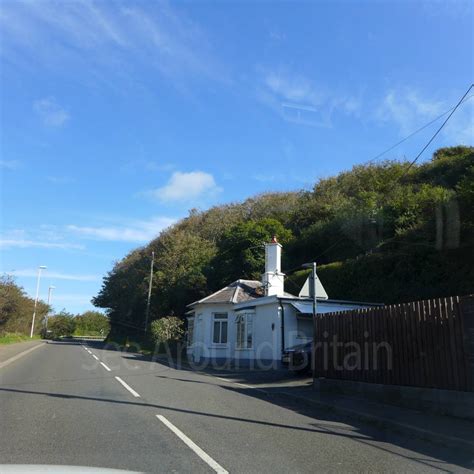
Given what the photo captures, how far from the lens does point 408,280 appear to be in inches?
976

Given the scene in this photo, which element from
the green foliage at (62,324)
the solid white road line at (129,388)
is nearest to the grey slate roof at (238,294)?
the solid white road line at (129,388)

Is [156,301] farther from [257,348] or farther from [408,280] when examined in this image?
[408,280]

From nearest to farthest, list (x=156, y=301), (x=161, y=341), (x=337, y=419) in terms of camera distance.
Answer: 1. (x=337, y=419)
2. (x=161, y=341)
3. (x=156, y=301)

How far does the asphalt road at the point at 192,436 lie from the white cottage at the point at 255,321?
999 centimetres

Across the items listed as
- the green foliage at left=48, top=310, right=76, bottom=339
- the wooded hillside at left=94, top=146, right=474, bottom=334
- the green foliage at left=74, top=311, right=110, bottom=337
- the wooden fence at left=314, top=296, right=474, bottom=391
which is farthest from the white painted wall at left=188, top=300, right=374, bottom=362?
the green foliage at left=74, top=311, right=110, bottom=337

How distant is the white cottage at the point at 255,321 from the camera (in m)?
23.8

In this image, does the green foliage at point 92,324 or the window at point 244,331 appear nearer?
the window at point 244,331

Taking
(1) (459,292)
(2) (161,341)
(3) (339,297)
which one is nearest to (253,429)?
(1) (459,292)

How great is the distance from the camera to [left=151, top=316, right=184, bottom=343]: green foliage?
40344 millimetres

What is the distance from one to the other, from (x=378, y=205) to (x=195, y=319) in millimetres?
13901

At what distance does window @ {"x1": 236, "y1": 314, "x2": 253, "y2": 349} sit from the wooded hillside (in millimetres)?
5217

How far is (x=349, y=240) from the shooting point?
34281 mm

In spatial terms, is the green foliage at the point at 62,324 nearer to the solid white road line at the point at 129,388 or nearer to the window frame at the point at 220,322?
the window frame at the point at 220,322

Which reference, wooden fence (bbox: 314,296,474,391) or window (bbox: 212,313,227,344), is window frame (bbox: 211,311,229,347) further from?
wooden fence (bbox: 314,296,474,391)
